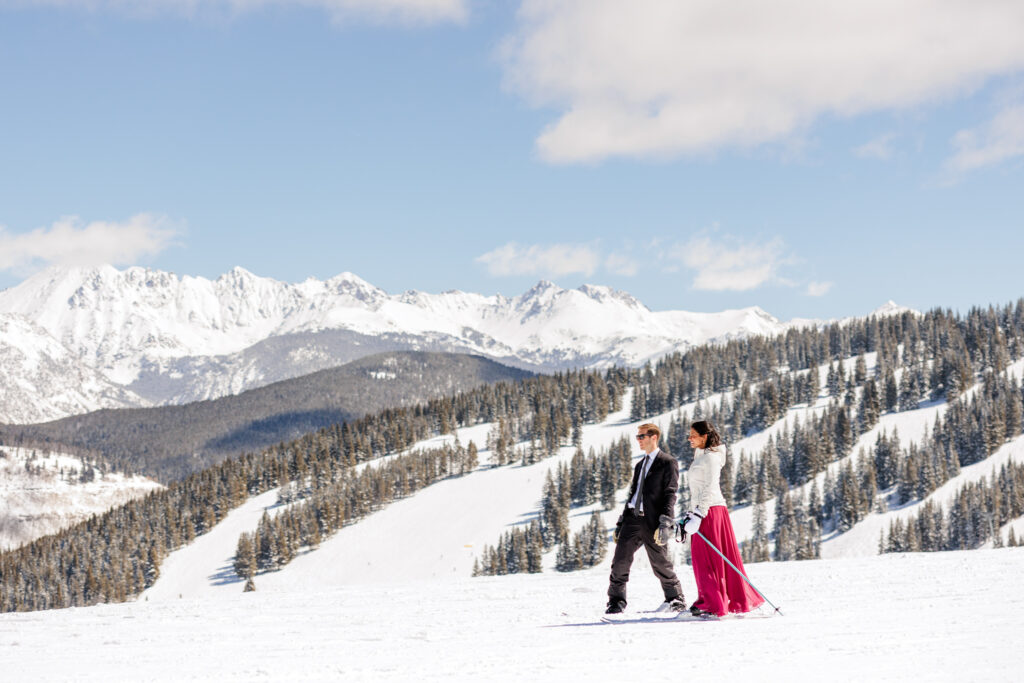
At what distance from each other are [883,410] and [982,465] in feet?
125

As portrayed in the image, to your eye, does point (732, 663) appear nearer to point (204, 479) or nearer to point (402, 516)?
point (402, 516)

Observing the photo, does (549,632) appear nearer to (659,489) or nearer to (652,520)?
(652,520)

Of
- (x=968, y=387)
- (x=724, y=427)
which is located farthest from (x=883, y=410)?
(x=724, y=427)

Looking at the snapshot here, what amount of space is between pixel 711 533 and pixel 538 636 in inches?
137

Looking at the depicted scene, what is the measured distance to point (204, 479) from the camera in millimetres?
189125

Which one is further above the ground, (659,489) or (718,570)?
(659,489)

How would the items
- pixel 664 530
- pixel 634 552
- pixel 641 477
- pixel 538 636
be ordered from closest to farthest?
pixel 538 636
pixel 664 530
pixel 641 477
pixel 634 552

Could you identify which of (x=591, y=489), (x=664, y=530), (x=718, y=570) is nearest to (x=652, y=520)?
(x=664, y=530)

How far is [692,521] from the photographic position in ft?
44.1

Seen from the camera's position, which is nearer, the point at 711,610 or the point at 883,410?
the point at 711,610

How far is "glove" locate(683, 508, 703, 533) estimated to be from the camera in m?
13.3

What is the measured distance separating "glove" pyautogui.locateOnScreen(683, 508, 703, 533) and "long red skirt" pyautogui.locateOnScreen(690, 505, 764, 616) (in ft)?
0.68

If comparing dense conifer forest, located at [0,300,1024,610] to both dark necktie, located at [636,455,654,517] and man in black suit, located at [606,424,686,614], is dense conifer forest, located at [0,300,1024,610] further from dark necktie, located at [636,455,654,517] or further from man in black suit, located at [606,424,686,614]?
dark necktie, located at [636,455,654,517]

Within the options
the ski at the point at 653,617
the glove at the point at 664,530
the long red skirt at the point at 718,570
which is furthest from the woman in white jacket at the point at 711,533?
the glove at the point at 664,530
